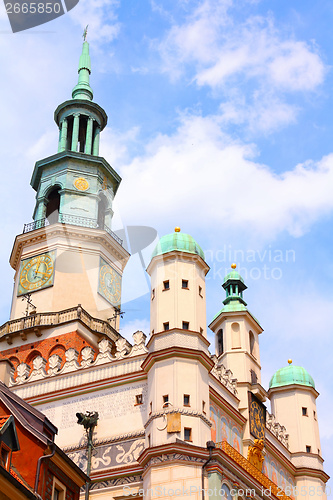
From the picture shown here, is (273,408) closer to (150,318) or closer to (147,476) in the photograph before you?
(150,318)

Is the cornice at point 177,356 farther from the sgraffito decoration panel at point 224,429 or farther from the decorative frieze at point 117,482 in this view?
the decorative frieze at point 117,482

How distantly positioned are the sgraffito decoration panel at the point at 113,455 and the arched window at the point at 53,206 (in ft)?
61.9

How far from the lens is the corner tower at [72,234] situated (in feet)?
143

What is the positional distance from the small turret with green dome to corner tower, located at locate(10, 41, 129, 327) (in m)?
9.68

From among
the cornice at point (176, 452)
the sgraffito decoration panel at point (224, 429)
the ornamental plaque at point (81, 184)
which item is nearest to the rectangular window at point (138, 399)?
the sgraffito decoration panel at point (224, 429)

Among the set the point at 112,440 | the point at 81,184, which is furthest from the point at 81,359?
the point at 81,184

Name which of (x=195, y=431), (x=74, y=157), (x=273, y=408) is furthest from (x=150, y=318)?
(x=74, y=157)

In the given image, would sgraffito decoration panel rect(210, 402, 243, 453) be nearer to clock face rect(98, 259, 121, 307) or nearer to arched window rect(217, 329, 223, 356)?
arched window rect(217, 329, 223, 356)

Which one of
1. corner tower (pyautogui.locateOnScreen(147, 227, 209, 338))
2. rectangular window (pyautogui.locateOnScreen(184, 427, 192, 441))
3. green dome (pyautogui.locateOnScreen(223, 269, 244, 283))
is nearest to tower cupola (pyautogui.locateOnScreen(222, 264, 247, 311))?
green dome (pyautogui.locateOnScreen(223, 269, 244, 283))

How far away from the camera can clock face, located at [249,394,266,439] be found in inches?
1469

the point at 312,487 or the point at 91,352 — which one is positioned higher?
the point at 91,352

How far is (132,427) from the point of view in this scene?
32531 millimetres

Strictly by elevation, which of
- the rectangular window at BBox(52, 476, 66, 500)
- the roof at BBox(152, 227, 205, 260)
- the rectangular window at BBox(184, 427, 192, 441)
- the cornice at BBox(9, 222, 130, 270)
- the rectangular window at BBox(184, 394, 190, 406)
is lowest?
the rectangular window at BBox(52, 476, 66, 500)

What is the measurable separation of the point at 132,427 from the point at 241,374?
30.6ft
